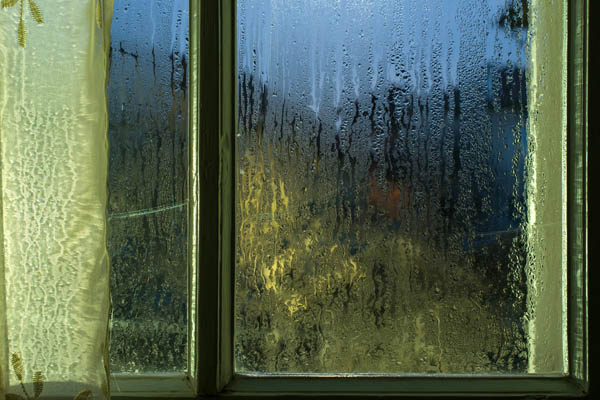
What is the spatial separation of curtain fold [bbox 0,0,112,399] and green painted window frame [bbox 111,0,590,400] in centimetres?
21

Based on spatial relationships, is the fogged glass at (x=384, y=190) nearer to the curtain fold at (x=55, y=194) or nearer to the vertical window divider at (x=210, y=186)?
the vertical window divider at (x=210, y=186)

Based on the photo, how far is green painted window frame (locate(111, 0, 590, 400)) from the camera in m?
0.76

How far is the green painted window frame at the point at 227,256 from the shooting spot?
0.76 m

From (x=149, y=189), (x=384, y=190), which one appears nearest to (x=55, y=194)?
(x=149, y=189)

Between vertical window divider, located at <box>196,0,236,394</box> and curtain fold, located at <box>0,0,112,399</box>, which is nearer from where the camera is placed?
curtain fold, located at <box>0,0,112,399</box>

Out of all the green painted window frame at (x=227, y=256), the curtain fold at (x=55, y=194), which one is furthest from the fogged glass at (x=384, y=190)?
the curtain fold at (x=55, y=194)

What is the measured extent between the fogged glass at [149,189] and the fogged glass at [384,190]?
122 millimetres

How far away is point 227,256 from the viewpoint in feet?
2.56

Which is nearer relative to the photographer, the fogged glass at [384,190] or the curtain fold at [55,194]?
the curtain fold at [55,194]

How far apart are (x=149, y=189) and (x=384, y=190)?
47 centimetres

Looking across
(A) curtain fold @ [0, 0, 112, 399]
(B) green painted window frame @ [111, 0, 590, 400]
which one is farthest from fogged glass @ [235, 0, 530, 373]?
(A) curtain fold @ [0, 0, 112, 399]

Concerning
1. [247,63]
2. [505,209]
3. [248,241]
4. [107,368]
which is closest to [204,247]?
[248,241]

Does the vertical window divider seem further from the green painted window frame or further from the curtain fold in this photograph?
the curtain fold

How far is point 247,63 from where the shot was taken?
2.68 feet
